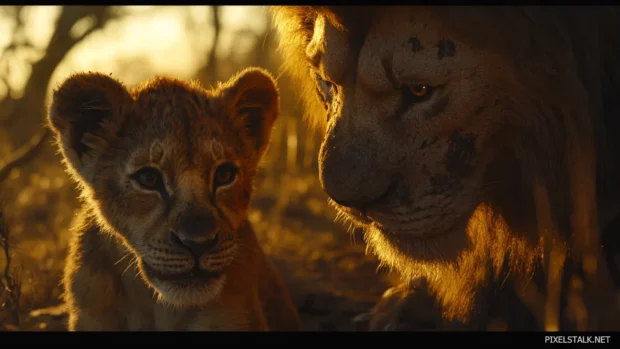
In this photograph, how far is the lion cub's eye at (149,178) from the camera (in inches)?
143

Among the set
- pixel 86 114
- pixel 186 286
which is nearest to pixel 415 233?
pixel 186 286

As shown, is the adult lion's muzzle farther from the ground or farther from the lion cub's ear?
the ground

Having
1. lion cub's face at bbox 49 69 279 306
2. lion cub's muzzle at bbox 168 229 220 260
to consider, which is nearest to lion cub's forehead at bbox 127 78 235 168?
lion cub's face at bbox 49 69 279 306

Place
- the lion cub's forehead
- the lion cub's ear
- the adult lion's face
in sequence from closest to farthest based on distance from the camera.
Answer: the adult lion's face → the lion cub's forehead → the lion cub's ear

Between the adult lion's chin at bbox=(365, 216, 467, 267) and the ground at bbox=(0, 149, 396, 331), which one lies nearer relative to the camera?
the adult lion's chin at bbox=(365, 216, 467, 267)

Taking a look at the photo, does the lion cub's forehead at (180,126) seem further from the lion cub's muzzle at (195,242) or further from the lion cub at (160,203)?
the lion cub's muzzle at (195,242)

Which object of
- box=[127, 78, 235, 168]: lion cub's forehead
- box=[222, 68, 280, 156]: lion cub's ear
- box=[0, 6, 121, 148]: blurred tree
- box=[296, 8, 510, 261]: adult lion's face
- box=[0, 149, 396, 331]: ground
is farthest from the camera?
box=[0, 6, 121, 148]: blurred tree

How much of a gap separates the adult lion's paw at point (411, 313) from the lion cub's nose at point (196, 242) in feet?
4.46

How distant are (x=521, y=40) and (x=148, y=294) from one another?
1.75 metres

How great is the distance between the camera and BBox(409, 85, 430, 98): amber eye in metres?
3.52

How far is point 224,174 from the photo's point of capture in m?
3.77

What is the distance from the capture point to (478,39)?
3.48 metres

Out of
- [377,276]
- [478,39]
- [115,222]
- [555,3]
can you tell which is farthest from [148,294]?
[377,276]
